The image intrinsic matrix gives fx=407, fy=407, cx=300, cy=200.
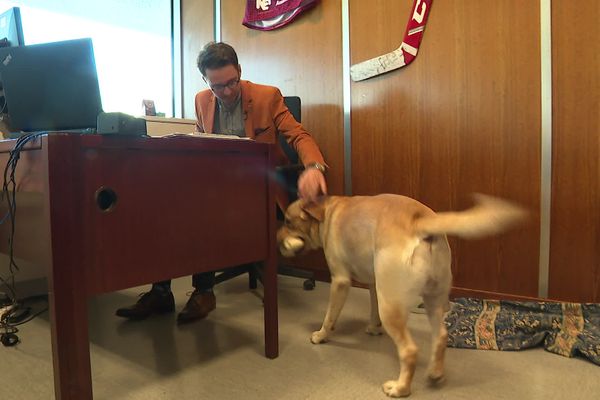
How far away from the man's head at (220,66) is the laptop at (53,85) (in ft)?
1.91

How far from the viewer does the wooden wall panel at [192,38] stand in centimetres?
304

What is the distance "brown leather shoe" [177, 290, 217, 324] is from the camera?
5.72ft

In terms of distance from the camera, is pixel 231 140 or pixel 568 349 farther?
pixel 568 349

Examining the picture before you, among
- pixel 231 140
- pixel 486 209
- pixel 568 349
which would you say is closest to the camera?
pixel 486 209

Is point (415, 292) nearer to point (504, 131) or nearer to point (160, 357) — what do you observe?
point (160, 357)

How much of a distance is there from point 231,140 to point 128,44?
2.44 meters

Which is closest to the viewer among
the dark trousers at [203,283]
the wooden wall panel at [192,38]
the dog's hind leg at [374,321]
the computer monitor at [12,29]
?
the dog's hind leg at [374,321]

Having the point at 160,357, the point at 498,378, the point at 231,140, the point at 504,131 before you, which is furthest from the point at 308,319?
the point at 504,131

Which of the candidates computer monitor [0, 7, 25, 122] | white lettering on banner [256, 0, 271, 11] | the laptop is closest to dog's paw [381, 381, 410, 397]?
the laptop

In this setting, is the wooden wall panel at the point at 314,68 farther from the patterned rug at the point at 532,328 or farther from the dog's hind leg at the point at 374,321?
the patterned rug at the point at 532,328

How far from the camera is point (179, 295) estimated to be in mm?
2188

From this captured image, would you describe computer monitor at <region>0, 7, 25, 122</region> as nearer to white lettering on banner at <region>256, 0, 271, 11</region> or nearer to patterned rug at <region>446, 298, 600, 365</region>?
white lettering on banner at <region>256, 0, 271, 11</region>

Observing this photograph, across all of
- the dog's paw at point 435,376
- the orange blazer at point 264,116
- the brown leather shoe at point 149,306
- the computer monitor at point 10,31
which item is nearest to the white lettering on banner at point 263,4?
the orange blazer at point 264,116

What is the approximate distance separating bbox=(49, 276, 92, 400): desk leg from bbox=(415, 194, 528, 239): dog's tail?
2.83ft
